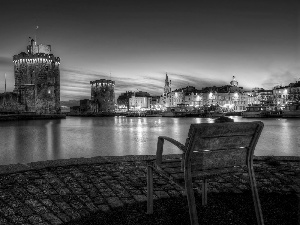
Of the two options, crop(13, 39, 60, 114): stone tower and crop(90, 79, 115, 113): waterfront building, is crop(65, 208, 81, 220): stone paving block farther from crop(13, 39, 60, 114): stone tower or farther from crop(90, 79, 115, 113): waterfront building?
crop(90, 79, 115, 113): waterfront building

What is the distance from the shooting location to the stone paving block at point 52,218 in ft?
9.29

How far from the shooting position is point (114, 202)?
3291 millimetres

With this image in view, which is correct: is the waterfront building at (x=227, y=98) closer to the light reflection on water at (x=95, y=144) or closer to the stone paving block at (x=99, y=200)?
the light reflection on water at (x=95, y=144)

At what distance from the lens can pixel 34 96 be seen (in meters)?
56.4

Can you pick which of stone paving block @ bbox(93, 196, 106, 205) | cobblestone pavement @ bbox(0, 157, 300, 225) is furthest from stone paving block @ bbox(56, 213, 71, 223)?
stone paving block @ bbox(93, 196, 106, 205)

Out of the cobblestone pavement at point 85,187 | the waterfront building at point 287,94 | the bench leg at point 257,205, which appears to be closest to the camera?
the bench leg at point 257,205

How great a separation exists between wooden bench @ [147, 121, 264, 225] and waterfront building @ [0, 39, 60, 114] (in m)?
58.0

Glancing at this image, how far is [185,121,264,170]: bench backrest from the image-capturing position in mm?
2365

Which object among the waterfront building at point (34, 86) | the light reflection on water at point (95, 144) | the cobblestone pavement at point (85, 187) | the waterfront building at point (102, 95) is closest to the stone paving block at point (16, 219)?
the cobblestone pavement at point (85, 187)

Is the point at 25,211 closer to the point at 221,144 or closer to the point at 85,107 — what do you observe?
the point at 221,144

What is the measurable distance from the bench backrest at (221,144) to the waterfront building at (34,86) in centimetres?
5803

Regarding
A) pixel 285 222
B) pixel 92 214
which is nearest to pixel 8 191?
pixel 92 214

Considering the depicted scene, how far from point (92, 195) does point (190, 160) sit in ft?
4.93

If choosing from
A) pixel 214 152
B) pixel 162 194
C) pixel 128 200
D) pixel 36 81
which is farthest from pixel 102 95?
pixel 214 152
